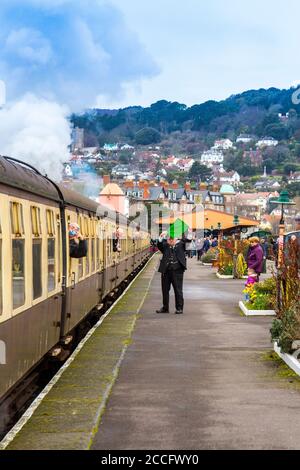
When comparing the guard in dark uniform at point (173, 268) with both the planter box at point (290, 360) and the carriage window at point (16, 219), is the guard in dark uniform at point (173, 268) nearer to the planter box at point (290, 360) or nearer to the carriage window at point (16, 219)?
the planter box at point (290, 360)

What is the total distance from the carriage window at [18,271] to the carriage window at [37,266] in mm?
791

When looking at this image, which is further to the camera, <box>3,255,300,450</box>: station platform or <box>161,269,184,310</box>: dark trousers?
<box>161,269,184,310</box>: dark trousers

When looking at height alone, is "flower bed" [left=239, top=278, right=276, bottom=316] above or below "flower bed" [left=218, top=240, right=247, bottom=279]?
below

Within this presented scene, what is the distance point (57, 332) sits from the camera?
12.4m

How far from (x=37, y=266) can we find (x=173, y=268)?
9.99 m

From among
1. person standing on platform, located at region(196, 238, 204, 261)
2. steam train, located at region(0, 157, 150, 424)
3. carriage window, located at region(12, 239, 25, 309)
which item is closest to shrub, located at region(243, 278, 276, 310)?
steam train, located at region(0, 157, 150, 424)

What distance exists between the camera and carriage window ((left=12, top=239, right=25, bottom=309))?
329 inches

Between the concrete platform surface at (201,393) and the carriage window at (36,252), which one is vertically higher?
the carriage window at (36,252)

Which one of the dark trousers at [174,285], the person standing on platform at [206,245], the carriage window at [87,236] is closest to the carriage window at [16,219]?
the carriage window at [87,236]

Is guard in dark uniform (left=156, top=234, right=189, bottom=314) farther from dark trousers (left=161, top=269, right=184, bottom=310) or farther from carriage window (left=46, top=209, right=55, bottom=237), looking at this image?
carriage window (left=46, top=209, right=55, bottom=237)

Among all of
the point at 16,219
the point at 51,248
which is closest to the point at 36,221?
the point at 51,248

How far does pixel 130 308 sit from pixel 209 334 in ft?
18.3

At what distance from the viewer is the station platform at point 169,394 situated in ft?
25.1

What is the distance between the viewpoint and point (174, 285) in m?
19.8
